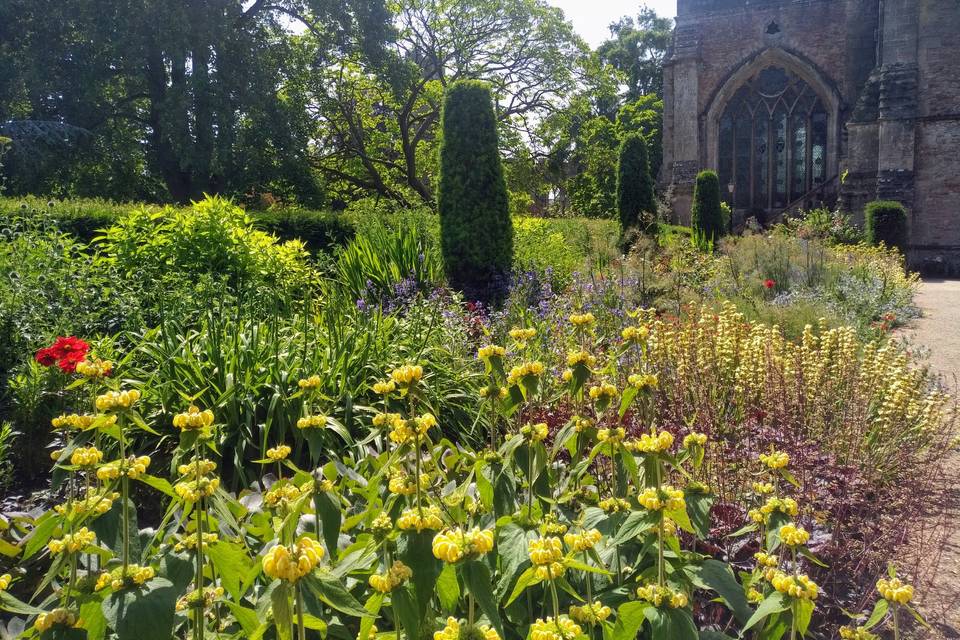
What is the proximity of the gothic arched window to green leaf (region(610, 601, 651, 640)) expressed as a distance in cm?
2301

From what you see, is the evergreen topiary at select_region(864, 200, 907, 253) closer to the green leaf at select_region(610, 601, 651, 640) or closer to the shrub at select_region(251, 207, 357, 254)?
the shrub at select_region(251, 207, 357, 254)

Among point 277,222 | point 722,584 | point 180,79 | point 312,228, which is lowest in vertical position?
point 722,584

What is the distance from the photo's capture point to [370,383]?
3.94 m

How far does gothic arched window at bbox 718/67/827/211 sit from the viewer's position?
21.5 metres

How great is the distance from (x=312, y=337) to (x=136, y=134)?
59.4 feet

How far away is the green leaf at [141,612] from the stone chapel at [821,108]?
68.9 ft

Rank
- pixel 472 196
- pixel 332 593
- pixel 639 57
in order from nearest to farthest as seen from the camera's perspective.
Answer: pixel 332 593 < pixel 472 196 < pixel 639 57

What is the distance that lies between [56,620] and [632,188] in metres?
15.8

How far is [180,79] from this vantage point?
1784cm

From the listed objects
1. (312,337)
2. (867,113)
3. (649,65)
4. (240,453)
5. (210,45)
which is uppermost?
(649,65)

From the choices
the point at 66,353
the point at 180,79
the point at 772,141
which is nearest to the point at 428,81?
the point at 180,79

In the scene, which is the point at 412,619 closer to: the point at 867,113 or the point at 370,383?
the point at 370,383

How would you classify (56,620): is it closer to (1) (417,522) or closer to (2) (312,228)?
(1) (417,522)

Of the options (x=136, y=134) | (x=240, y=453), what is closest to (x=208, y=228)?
(x=240, y=453)
